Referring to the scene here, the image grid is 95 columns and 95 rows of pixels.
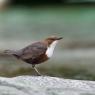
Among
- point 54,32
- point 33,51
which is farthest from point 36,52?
point 54,32

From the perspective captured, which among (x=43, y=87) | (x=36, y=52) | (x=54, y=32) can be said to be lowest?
(x=43, y=87)

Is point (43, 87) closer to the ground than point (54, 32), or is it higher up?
closer to the ground

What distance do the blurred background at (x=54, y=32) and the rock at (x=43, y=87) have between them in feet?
11.5

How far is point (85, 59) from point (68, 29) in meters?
5.46

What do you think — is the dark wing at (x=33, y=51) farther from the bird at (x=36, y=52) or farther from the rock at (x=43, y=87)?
the rock at (x=43, y=87)

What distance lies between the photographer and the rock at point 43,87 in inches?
258

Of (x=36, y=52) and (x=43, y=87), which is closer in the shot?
(x=43, y=87)

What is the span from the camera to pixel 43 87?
679cm

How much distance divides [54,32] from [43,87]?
1202 centimetres

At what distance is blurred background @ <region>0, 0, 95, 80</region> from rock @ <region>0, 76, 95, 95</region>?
138 inches

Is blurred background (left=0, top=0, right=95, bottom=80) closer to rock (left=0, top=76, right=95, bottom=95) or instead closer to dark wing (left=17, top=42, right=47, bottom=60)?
dark wing (left=17, top=42, right=47, bottom=60)

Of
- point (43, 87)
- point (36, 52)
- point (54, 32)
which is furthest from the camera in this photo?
point (54, 32)

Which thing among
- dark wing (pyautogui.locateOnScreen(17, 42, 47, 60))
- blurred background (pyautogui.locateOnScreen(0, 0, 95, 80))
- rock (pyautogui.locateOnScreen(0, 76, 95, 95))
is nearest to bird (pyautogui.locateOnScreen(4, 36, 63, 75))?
dark wing (pyautogui.locateOnScreen(17, 42, 47, 60))

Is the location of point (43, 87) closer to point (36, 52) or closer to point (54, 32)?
point (36, 52)
